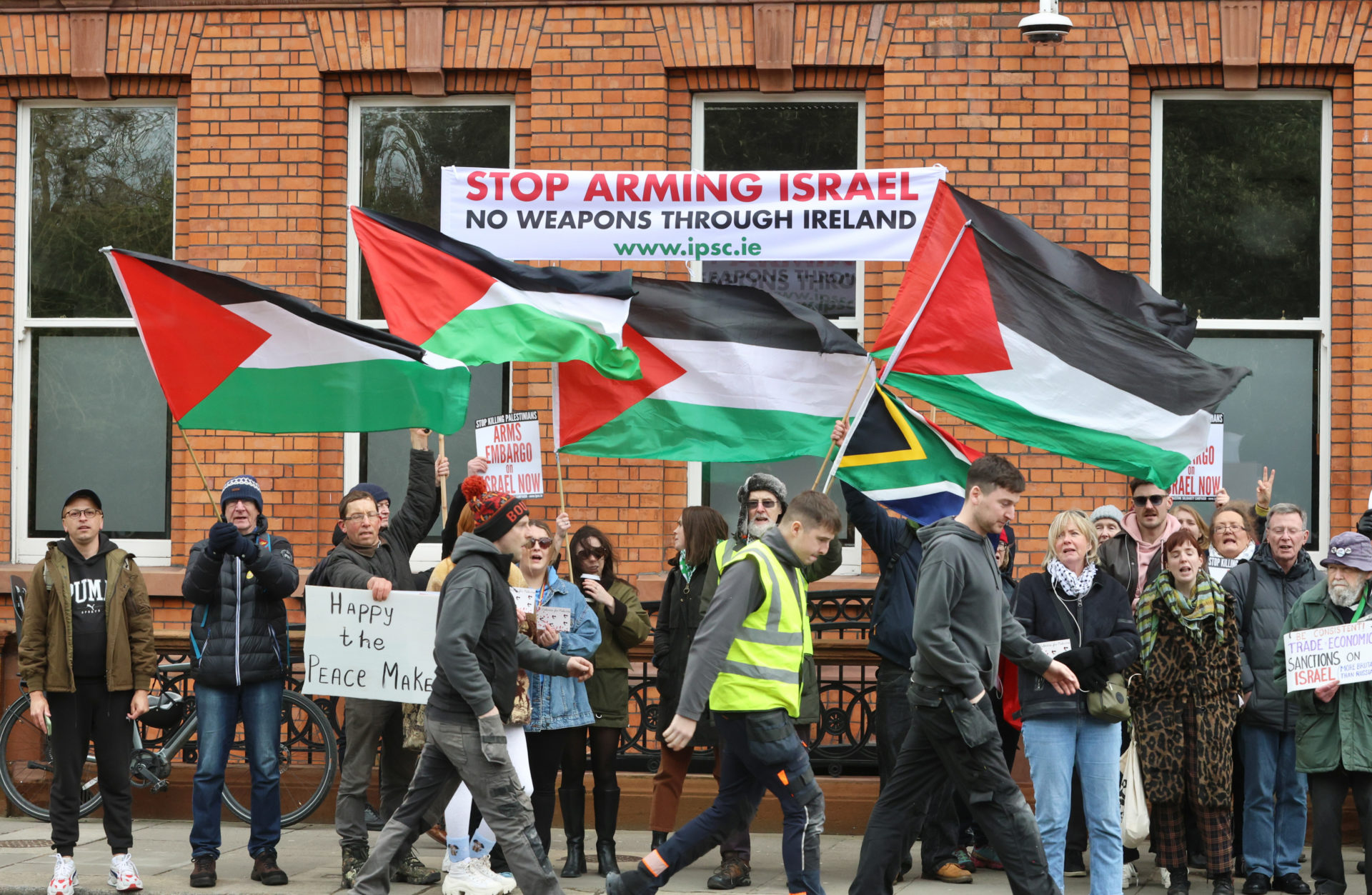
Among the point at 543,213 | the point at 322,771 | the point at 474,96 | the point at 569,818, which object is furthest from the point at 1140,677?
the point at 474,96

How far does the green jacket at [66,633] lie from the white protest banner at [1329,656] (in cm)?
580

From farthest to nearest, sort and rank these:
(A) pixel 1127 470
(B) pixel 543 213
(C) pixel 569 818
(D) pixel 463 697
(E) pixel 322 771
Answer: (E) pixel 322 771 < (B) pixel 543 213 < (C) pixel 569 818 < (A) pixel 1127 470 < (D) pixel 463 697

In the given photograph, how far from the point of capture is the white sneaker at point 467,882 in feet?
25.6

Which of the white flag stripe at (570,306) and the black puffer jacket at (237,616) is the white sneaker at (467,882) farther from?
the white flag stripe at (570,306)

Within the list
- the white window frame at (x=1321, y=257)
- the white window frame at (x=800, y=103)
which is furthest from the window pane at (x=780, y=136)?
the white window frame at (x=1321, y=257)

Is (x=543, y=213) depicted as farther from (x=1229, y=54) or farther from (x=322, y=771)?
(x=1229, y=54)

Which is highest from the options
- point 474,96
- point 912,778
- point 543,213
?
point 474,96

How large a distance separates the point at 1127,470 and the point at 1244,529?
1.32m

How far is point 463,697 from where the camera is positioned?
6.85 meters

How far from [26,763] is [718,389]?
A: 517cm

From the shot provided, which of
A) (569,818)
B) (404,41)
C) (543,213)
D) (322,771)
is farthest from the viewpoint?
(404,41)

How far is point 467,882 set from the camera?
781 centimetres

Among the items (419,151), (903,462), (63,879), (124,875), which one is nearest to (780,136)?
(419,151)

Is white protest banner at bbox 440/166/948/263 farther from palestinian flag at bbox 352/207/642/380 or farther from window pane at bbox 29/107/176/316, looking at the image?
window pane at bbox 29/107/176/316
